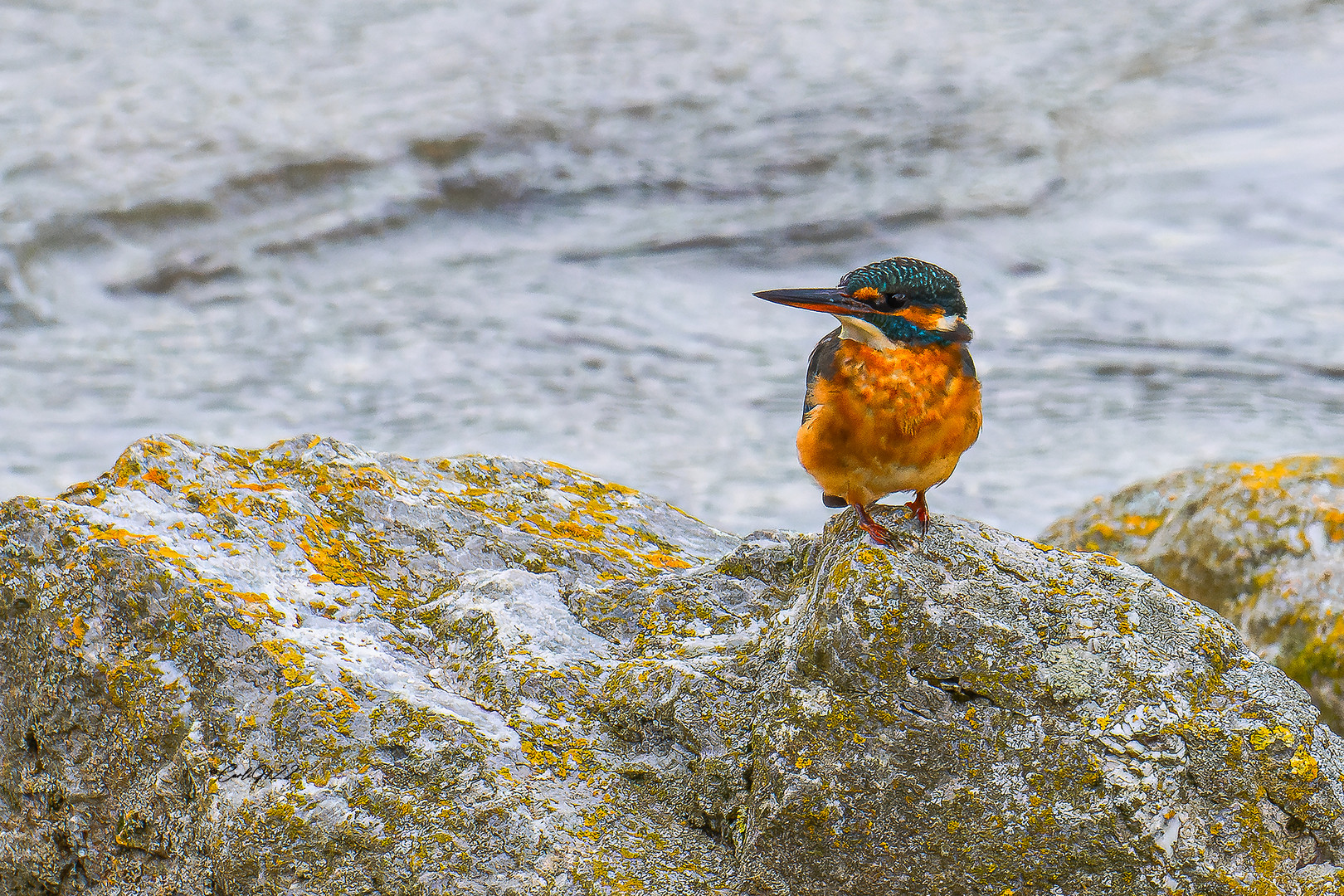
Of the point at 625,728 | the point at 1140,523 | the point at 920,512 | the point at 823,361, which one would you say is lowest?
the point at 1140,523

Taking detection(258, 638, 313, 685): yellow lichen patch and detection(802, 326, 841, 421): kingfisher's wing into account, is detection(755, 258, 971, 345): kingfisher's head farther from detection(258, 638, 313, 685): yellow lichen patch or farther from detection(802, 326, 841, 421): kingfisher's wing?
detection(258, 638, 313, 685): yellow lichen patch

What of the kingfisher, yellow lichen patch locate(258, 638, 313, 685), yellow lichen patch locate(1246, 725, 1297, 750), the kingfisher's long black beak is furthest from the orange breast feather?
yellow lichen patch locate(258, 638, 313, 685)

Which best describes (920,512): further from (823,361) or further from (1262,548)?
(1262,548)

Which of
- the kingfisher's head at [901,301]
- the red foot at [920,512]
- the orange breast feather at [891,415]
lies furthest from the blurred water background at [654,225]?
the kingfisher's head at [901,301]

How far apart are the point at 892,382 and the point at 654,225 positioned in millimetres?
11315

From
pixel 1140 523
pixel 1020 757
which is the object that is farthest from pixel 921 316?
pixel 1140 523

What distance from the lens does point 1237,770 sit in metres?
3.08

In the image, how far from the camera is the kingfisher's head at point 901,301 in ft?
11.6

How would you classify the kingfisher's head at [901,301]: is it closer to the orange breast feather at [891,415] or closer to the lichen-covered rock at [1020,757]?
the orange breast feather at [891,415]

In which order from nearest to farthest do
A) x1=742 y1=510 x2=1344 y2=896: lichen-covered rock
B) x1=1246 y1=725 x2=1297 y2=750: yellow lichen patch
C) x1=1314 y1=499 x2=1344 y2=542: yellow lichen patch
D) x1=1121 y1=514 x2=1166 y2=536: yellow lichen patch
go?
x1=742 y1=510 x2=1344 y2=896: lichen-covered rock < x1=1246 y1=725 x2=1297 y2=750: yellow lichen patch < x1=1314 y1=499 x2=1344 y2=542: yellow lichen patch < x1=1121 y1=514 x2=1166 y2=536: yellow lichen patch

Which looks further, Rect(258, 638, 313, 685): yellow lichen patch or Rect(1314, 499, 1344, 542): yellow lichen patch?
Rect(1314, 499, 1344, 542): yellow lichen patch

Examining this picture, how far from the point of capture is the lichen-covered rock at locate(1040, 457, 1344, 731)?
17.5ft

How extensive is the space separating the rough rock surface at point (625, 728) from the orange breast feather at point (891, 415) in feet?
0.67

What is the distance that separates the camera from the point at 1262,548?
5.61m
